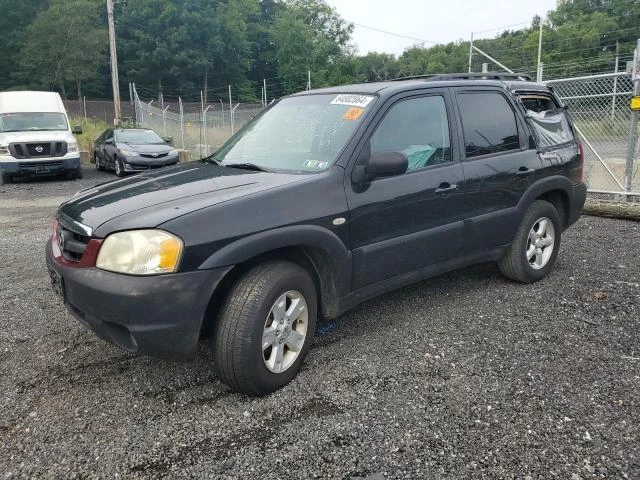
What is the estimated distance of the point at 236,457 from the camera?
8.29 feet

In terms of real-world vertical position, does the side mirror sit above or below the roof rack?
below

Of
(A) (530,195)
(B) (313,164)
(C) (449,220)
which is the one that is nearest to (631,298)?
(A) (530,195)

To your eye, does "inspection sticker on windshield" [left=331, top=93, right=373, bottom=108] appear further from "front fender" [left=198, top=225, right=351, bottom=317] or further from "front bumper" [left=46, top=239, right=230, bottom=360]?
"front bumper" [left=46, top=239, right=230, bottom=360]

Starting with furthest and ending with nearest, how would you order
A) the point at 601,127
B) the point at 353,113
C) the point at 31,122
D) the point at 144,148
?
the point at 144,148 → the point at 31,122 → the point at 601,127 → the point at 353,113

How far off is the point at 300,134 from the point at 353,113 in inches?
17.1

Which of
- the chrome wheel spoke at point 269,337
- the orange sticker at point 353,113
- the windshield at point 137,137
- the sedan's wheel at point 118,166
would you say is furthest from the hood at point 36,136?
the chrome wheel spoke at point 269,337

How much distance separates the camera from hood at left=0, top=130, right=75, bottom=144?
12578 mm

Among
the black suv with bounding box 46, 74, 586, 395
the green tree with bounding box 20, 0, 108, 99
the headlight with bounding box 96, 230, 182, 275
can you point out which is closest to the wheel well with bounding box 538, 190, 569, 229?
the black suv with bounding box 46, 74, 586, 395

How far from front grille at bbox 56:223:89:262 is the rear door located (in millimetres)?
2717

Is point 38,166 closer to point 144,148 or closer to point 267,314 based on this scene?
point 144,148

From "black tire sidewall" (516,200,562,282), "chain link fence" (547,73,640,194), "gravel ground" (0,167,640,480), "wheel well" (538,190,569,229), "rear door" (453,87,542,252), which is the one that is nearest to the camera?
"gravel ground" (0,167,640,480)

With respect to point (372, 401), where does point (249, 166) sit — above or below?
above

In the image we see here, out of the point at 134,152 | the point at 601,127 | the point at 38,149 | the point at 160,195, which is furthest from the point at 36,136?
the point at 601,127

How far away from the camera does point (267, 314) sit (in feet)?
9.58
